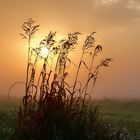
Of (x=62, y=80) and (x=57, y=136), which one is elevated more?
(x=62, y=80)

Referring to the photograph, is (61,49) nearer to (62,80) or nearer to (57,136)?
(62,80)

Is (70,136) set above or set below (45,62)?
below

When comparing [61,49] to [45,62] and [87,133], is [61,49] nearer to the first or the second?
[45,62]

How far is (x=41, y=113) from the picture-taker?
1114cm

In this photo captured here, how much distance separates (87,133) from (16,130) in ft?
4.41

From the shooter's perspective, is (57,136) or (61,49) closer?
(57,136)

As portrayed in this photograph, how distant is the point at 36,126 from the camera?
437 inches

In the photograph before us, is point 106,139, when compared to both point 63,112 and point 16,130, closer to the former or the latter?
point 63,112

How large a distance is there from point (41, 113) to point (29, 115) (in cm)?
27

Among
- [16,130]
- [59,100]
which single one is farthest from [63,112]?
[16,130]

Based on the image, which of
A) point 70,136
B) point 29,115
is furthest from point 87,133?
point 29,115

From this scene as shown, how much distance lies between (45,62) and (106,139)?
186 cm

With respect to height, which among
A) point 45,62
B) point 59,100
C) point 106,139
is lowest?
point 106,139

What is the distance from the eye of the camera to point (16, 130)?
1142cm
